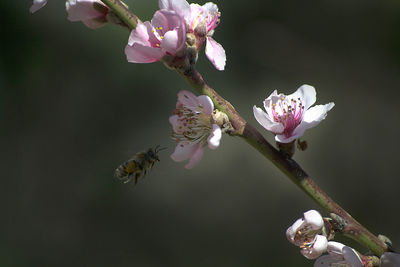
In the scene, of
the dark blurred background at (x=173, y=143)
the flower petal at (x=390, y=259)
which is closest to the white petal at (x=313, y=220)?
the flower petal at (x=390, y=259)

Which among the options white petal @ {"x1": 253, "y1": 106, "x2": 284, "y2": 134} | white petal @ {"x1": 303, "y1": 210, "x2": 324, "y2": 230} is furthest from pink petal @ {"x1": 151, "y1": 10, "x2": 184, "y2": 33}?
white petal @ {"x1": 303, "y1": 210, "x2": 324, "y2": 230}

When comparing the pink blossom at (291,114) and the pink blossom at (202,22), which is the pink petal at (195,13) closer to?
Result: the pink blossom at (202,22)

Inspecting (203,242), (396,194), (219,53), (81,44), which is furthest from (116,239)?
(219,53)

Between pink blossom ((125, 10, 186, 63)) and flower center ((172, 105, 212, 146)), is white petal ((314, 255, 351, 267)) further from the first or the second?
pink blossom ((125, 10, 186, 63))

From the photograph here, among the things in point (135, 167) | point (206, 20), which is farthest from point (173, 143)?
point (206, 20)

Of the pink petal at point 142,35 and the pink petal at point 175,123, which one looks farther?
the pink petal at point 175,123

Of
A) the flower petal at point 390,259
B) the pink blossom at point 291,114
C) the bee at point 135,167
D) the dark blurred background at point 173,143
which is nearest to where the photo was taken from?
the flower petal at point 390,259

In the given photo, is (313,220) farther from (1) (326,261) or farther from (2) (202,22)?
(2) (202,22)
